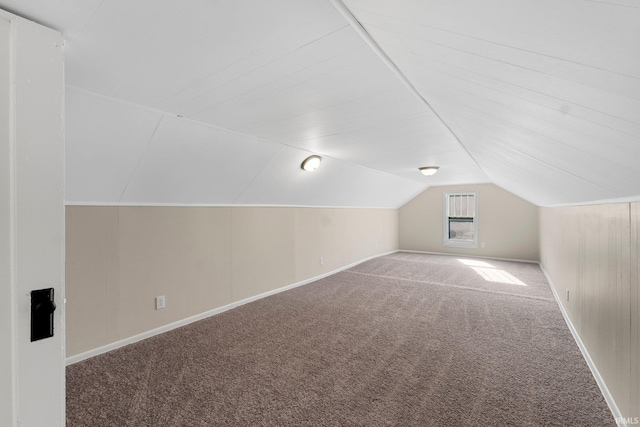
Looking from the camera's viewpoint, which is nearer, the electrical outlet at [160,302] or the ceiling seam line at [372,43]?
the ceiling seam line at [372,43]

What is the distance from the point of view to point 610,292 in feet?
5.93

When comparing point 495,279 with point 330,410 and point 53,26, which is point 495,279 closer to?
point 330,410

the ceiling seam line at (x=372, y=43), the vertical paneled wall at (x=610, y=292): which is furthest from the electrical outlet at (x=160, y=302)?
the vertical paneled wall at (x=610, y=292)

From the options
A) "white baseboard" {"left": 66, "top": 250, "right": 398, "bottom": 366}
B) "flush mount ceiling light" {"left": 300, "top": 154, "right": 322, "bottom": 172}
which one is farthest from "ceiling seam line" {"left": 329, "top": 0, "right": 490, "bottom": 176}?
"white baseboard" {"left": 66, "top": 250, "right": 398, "bottom": 366}

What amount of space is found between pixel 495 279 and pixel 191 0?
549 centimetres

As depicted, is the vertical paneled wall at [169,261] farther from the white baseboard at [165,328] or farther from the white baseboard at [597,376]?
the white baseboard at [597,376]

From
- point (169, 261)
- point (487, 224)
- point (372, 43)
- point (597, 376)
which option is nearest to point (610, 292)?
point (597, 376)

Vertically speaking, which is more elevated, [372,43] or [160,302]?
[372,43]

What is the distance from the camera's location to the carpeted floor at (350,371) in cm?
169

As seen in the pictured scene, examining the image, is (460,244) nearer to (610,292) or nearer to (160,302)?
(610,292)

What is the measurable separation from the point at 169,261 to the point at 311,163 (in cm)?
183

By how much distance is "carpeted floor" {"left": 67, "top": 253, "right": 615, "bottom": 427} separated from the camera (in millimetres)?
1690

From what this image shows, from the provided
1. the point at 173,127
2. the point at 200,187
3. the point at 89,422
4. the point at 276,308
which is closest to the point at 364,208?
the point at 276,308

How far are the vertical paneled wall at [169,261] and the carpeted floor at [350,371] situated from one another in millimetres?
224
